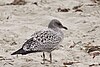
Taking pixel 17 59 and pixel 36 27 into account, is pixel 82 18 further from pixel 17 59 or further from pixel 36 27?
pixel 17 59

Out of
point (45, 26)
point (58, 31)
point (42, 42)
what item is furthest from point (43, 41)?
point (45, 26)

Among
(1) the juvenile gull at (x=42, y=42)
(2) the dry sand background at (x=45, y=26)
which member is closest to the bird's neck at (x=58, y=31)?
(1) the juvenile gull at (x=42, y=42)

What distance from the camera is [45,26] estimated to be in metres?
10.3

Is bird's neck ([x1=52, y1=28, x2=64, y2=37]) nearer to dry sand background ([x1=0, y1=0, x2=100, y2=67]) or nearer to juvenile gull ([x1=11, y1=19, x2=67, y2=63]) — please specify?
juvenile gull ([x1=11, y1=19, x2=67, y2=63])

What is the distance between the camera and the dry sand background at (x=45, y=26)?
8117 mm

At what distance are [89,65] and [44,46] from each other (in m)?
0.82

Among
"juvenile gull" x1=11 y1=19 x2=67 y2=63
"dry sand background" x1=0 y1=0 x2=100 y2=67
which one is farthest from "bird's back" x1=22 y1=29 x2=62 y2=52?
"dry sand background" x1=0 y1=0 x2=100 y2=67

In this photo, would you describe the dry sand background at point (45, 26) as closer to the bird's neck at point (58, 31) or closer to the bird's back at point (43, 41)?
the bird's back at point (43, 41)

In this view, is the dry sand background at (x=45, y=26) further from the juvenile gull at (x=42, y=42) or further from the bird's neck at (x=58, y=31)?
the bird's neck at (x=58, y=31)

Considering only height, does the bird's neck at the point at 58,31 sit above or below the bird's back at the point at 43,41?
above

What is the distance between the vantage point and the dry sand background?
8117 millimetres

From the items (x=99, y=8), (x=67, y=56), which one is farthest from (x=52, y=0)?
(x=67, y=56)

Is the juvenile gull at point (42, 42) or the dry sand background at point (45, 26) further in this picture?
the dry sand background at point (45, 26)

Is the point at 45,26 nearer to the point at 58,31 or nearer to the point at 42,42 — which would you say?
the point at 58,31
